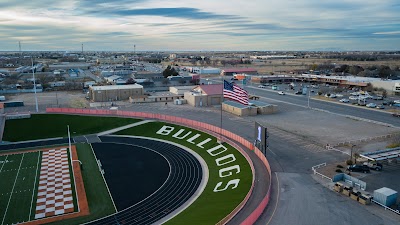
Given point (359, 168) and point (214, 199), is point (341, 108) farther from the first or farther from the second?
point (214, 199)

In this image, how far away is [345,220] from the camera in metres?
23.3

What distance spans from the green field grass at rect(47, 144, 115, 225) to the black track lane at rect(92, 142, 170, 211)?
0.78m

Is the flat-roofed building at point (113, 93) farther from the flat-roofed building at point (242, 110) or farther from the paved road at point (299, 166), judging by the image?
the flat-roofed building at point (242, 110)

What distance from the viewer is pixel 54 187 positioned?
112 ft

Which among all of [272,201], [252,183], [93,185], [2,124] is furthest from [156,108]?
[272,201]

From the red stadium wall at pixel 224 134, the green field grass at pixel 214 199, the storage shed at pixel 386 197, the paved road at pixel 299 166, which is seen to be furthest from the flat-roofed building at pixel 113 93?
the storage shed at pixel 386 197

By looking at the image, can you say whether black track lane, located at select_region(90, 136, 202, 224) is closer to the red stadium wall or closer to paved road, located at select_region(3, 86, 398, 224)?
the red stadium wall

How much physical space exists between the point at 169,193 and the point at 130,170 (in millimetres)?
8415

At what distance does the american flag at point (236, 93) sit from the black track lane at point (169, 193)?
950cm

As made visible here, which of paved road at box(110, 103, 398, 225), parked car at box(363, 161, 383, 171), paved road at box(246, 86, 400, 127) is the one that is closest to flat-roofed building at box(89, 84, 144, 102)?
A: paved road at box(110, 103, 398, 225)

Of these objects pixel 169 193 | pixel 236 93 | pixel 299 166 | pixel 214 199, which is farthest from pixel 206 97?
pixel 214 199

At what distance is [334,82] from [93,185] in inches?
3908

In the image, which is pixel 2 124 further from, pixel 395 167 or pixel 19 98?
pixel 395 167

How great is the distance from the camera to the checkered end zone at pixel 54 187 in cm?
2938
